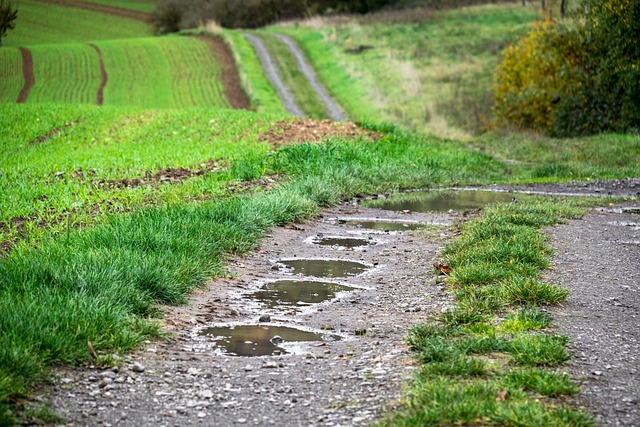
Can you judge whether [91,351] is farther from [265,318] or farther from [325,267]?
[325,267]

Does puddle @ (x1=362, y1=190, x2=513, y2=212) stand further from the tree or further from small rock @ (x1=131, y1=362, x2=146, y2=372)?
the tree

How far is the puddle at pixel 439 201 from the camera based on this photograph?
51.2ft

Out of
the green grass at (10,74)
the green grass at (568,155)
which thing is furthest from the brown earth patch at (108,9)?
the green grass at (568,155)

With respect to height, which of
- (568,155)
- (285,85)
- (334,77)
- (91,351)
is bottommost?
(568,155)

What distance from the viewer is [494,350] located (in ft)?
21.3

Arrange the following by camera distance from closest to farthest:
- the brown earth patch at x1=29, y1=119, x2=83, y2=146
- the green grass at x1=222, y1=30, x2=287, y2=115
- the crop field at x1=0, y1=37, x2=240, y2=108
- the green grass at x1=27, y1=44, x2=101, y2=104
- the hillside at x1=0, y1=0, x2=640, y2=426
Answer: the hillside at x1=0, y1=0, x2=640, y2=426, the brown earth patch at x1=29, y1=119, x2=83, y2=146, the green grass at x1=222, y1=30, x2=287, y2=115, the green grass at x1=27, y1=44, x2=101, y2=104, the crop field at x1=0, y1=37, x2=240, y2=108

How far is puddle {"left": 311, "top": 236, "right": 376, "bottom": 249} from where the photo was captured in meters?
11.8

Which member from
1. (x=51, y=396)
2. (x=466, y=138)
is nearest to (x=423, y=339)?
(x=51, y=396)

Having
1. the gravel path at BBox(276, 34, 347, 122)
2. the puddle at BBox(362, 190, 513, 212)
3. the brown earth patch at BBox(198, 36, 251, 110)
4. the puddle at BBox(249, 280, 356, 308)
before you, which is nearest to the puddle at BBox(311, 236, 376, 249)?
the puddle at BBox(249, 280, 356, 308)

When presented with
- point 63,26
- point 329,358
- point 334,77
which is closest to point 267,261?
point 329,358

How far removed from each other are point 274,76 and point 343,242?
34933 mm

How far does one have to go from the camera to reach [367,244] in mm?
11898

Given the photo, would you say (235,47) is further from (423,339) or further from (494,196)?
(423,339)

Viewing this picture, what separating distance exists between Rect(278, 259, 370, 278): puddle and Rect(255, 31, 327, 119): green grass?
2576 cm
